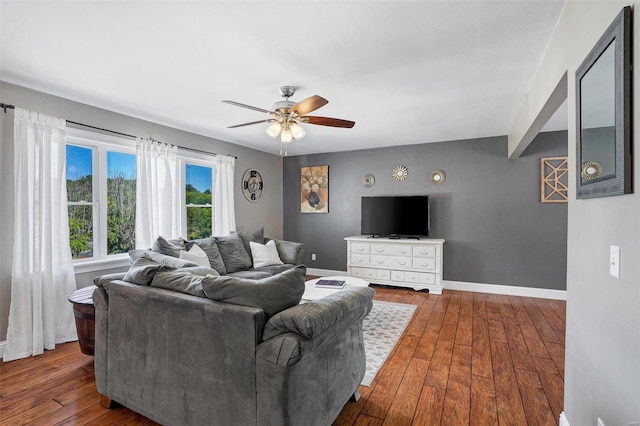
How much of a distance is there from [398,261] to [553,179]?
8.39 feet

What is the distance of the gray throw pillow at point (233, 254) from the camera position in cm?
441

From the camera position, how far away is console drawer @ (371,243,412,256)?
5250mm

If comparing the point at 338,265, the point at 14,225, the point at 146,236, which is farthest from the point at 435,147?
the point at 14,225

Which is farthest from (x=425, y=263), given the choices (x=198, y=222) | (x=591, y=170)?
(x=591, y=170)

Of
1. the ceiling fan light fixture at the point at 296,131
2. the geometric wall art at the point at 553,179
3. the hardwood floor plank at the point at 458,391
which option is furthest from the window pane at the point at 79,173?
the geometric wall art at the point at 553,179

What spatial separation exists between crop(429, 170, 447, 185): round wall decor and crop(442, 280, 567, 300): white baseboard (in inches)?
65.9

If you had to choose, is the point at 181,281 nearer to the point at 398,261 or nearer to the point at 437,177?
the point at 398,261

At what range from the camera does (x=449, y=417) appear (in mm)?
2053

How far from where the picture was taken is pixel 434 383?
96.7 inches

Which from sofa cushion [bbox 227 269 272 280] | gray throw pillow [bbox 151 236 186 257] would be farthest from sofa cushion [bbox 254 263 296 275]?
gray throw pillow [bbox 151 236 186 257]

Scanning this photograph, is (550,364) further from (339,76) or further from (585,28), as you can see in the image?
(339,76)

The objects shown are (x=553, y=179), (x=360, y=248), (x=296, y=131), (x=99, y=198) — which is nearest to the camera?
(x=296, y=131)

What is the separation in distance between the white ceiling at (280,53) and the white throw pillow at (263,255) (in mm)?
1945

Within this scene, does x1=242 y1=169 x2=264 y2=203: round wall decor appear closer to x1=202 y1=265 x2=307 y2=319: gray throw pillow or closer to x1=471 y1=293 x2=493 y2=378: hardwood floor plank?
x1=471 y1=293 x2=493 y2=378: hardwood floor plank
